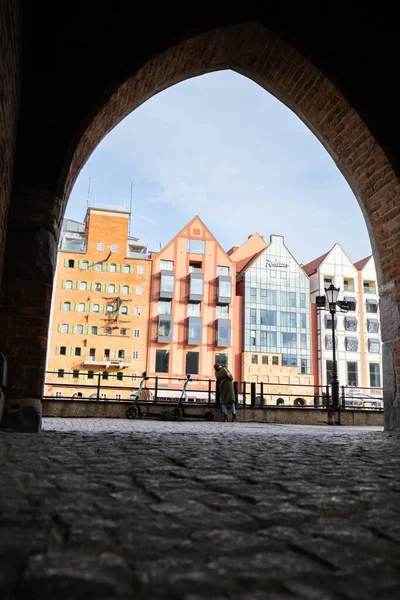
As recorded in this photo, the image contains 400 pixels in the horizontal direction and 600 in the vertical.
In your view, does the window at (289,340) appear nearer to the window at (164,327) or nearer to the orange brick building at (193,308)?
the orange brick building at (193,308)

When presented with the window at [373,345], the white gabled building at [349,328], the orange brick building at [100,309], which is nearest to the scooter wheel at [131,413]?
the orange brick building at [100,309]

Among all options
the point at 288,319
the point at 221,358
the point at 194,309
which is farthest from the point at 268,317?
the point at 194,309

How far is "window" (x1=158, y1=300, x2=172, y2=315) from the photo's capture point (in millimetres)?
44875

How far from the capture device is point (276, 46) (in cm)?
664

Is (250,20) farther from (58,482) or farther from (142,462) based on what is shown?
(58,482)

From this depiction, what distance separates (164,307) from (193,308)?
265 centimetres

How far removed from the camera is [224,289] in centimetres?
4469

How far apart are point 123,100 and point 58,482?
17.0ft

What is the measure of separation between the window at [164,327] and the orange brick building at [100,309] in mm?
1595

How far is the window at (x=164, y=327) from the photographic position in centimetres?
4412

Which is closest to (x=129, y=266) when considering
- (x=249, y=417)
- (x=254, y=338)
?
(x=254, y=338)

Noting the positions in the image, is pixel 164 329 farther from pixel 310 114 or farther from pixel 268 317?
pixel 310 114

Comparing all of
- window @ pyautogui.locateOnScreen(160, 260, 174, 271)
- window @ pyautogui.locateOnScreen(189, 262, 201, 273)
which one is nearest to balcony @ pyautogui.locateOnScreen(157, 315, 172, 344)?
window @ pyautogui.locateOnScreen(160, 260, 174, 271)

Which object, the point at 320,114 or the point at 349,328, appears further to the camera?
the point at 349,328
